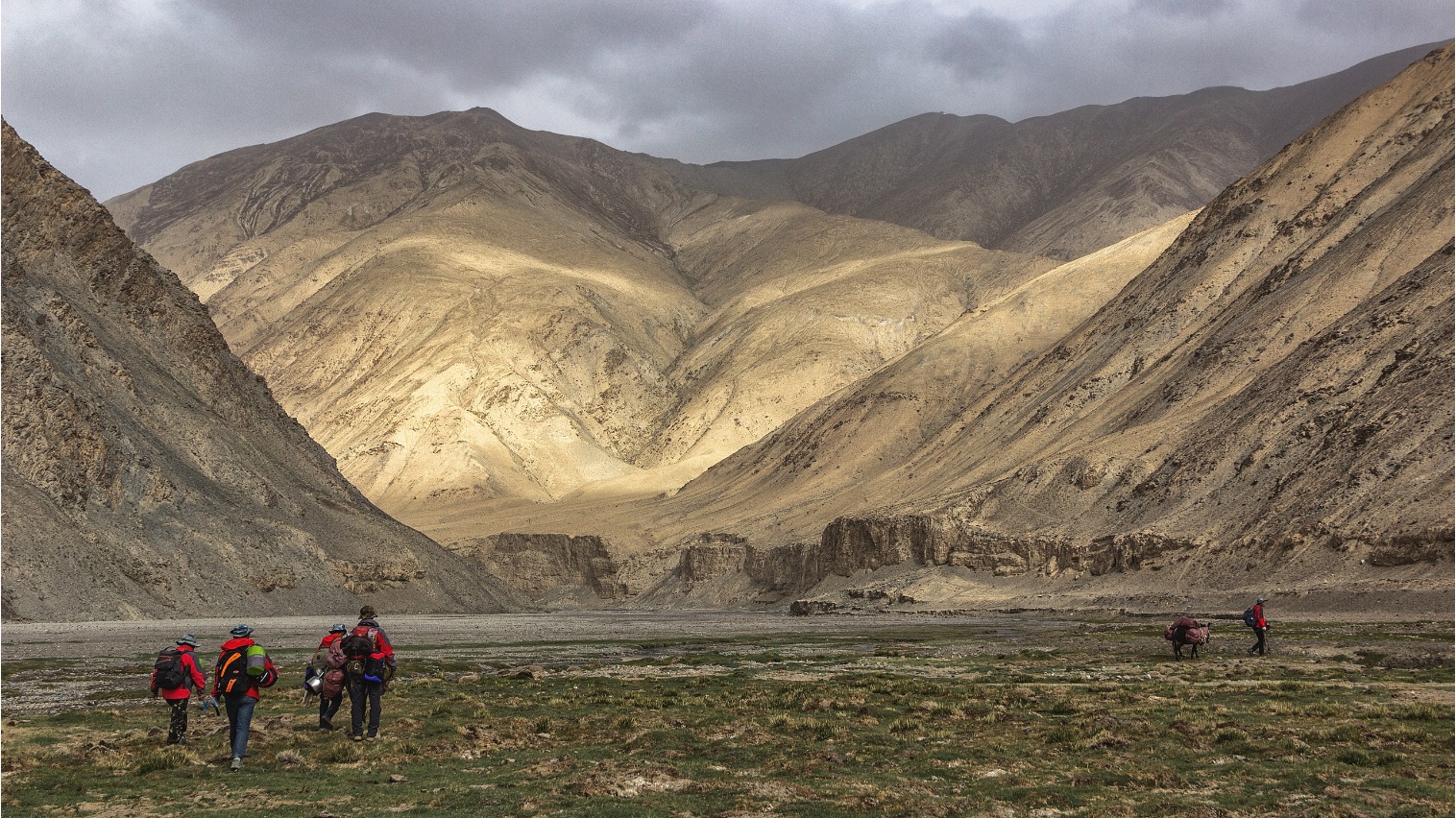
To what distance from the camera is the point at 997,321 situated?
5901 inches

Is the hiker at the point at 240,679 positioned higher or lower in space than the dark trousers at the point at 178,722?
higher

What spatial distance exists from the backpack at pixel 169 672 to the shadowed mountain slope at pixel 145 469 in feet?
154

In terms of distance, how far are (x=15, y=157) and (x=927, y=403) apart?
85705 millimetres

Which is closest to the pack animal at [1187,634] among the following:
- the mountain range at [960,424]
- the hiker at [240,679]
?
the mountain range at [960,424]

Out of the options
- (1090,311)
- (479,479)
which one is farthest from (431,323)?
(1090,311)

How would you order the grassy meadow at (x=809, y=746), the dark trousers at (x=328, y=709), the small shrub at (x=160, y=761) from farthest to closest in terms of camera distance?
the dark trousers at (x=328, y=709), the small shrub at (x=160, y=761), the grassy meadow at (x=809, y=746)

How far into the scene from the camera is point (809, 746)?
21656mm

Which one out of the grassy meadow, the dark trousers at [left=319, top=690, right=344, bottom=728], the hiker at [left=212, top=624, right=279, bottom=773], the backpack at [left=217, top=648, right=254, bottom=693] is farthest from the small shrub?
the dark trousers at [left=319, top=690, right=344, bottom=728]

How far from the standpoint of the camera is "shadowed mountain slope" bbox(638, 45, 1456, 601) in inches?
2516

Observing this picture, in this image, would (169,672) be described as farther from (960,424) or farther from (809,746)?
(960,424)

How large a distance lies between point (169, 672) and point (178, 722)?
1369 mm

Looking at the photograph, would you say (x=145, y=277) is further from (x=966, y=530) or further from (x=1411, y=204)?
(x=1411, y=204)

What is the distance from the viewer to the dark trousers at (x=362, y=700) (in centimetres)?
2177

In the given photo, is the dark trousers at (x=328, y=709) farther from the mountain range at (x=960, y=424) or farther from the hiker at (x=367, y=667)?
the mountain range at (x=960, y=424)
